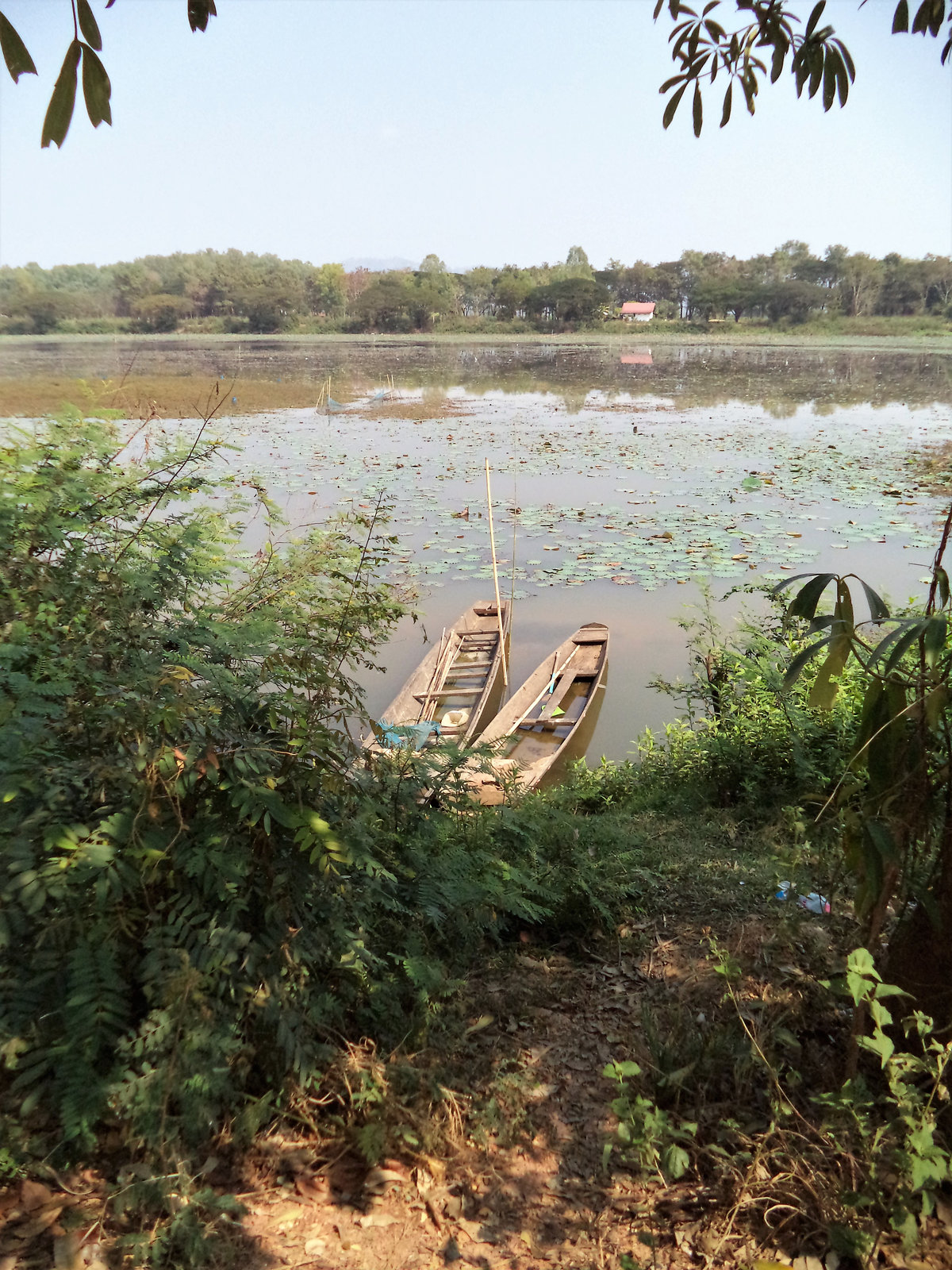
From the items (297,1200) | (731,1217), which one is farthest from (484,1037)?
(731,1217)

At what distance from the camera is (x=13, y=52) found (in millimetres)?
1146

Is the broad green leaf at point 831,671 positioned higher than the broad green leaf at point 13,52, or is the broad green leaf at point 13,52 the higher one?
the broad green leaf at point 13,52

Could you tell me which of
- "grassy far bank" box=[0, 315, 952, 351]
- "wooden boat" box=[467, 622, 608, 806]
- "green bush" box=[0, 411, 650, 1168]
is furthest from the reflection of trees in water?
"green bush" box=[0, 411, 650, 1168]

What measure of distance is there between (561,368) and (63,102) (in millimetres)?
34814

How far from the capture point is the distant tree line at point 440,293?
Result: 43.0m

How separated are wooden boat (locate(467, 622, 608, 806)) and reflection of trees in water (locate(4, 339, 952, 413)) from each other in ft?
55.9

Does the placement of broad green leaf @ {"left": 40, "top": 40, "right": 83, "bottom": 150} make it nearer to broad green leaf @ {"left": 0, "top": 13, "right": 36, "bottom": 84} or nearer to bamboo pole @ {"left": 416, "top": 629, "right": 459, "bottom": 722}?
broad green leaf @ {"left": 0, "top": 13, "right": 36, "bottom": 84}

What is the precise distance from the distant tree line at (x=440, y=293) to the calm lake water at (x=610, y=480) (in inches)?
657

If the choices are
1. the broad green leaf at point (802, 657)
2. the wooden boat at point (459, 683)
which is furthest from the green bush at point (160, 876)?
the wooden boat at point (459, 683)

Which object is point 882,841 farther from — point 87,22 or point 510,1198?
point 87,22

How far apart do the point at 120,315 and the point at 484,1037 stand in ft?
176

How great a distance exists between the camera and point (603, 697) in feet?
23.1

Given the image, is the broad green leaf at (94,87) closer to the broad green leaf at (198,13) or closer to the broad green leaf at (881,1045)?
the broad green leaf at (198,13)

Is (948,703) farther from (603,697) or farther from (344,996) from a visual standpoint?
(603,697)
